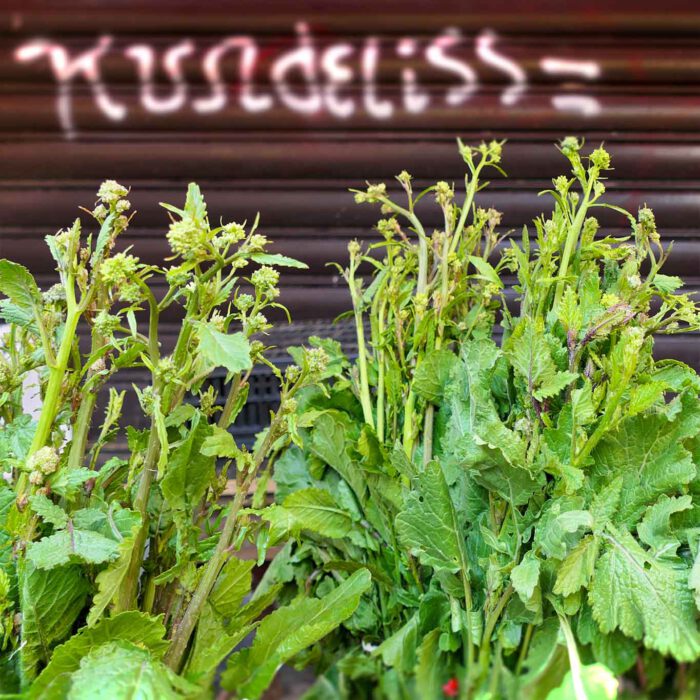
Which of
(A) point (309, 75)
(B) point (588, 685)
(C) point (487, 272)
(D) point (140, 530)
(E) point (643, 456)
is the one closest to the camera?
(B) point (588, 685)

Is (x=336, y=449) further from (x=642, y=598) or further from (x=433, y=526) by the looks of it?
(x=642, y=598)

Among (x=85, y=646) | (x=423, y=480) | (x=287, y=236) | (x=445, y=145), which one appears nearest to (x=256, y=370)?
(x=423, y=480)

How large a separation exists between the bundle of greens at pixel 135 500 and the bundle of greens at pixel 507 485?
0.21 feet

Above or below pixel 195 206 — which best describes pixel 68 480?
below

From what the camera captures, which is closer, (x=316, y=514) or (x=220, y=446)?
(x=220, y=446)

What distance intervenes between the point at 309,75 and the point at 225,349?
2.33 meters

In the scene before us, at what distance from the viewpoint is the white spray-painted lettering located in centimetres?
261

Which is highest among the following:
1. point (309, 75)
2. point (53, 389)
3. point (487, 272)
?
point (309, 75)

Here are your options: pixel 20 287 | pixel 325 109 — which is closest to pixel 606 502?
pixel 20 287

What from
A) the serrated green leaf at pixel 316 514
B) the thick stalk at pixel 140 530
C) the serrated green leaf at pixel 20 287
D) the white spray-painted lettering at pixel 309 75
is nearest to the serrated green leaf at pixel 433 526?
the serrated green leaf at pixel 316 514

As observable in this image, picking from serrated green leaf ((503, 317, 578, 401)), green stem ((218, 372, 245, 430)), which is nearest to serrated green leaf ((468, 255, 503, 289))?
serrated green leaf ((503, 317, 578, 401))

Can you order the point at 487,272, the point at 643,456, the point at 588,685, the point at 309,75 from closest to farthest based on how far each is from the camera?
the point at 588,685 → the point at 643,456 → the point at 487,272 → the point at 309,75

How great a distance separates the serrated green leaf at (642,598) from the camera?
1.80ft

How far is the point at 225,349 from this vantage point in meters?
0.52
